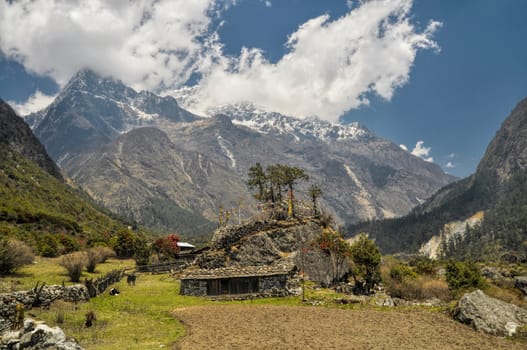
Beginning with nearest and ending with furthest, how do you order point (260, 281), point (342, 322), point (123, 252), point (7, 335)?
point (7, 335) < point (342, 322) < point (260, 281) < point (123, 252)

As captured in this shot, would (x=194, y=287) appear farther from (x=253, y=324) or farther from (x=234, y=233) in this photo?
(x=253, y=324)

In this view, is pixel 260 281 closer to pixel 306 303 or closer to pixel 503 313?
pixel 306 303

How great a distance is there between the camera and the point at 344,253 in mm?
51406

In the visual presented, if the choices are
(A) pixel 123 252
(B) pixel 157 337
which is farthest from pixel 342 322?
(A) pixel 123 252

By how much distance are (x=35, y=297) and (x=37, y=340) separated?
14.6 metres

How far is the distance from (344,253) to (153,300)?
26.2 metres

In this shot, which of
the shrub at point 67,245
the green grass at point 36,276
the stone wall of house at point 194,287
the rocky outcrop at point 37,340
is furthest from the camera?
the shrub at point 67,245

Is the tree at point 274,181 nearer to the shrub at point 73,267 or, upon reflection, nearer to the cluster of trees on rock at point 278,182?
the cluster of trees on rock at point 278,182

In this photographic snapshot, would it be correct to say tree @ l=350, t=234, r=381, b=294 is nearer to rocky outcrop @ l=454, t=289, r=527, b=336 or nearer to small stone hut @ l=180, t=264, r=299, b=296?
small stone hut @ l=180, t=264, r=299, b=296

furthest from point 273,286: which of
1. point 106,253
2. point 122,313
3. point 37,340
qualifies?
point 106,253

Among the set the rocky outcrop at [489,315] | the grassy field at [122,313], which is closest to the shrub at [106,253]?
the grassy field at [122,313]

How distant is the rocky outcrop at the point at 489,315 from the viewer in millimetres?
25234

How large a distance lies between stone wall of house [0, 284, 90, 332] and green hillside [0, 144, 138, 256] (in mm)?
31977

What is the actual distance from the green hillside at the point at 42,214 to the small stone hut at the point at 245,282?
34244 millimetres
